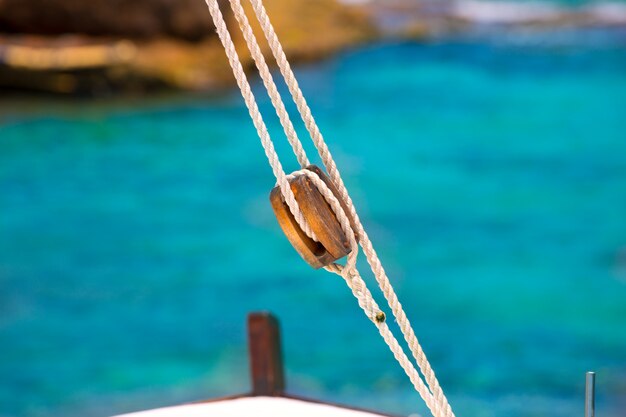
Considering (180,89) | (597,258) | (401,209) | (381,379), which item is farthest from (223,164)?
(597,258)

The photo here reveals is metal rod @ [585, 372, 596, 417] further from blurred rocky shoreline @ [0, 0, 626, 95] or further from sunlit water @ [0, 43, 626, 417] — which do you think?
blurred rocky shoreline @ [0, 0, 626, 95]

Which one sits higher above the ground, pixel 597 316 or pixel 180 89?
pixel 180 89

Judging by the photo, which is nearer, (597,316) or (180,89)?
(597,316)

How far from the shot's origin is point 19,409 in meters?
4.10

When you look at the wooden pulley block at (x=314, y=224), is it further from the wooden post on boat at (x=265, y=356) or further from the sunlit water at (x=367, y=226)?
the sunlit water at (x=367, y=226)

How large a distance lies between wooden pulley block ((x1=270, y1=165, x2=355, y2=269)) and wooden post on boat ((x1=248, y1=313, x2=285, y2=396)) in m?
0.80

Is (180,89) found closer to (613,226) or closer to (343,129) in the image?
(343,129)

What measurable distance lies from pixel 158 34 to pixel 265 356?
2602mm

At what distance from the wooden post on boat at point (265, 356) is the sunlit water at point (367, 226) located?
2.05 m

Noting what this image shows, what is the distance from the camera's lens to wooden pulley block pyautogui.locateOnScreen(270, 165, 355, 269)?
1.21 metres

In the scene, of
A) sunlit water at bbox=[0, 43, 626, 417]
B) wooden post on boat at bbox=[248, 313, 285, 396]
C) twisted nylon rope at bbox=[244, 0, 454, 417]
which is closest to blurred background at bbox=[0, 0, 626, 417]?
sunlit water at bbox=[0, 43, 626, 417]

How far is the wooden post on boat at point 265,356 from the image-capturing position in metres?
1.98

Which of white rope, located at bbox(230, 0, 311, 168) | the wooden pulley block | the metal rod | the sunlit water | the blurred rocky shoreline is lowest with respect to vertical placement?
the metal rod

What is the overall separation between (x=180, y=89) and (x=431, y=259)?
1.27 meters
